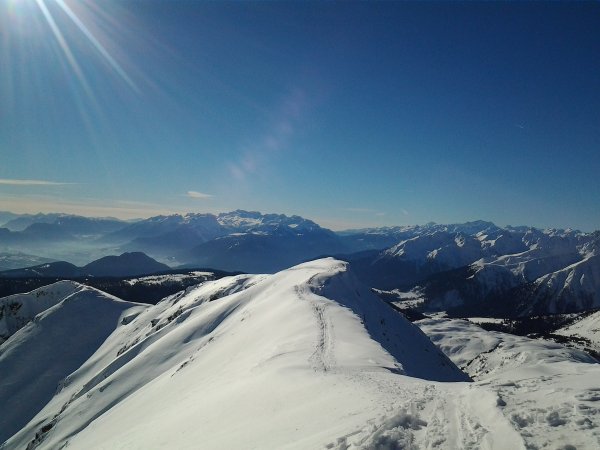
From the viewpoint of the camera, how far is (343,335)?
119ft

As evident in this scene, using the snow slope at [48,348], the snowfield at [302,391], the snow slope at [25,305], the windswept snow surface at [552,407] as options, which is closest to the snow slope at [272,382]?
the snowfield at [302,391]

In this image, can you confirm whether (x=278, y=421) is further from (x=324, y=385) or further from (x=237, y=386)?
(x=237, y=386)

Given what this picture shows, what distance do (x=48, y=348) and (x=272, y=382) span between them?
360 feet

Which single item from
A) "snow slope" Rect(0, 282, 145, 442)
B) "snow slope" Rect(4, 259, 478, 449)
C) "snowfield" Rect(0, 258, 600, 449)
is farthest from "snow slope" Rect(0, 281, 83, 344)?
"snow slope" Rect(4, 259, 478, 449)

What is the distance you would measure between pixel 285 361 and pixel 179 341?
3364 cm

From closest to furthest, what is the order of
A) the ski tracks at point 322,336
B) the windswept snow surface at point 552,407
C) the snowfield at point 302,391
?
the windswept snow surface at point 552,407 → the snowfield at point 302,391 → the ski tracks at point 322,336

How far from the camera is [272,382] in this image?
74.0ft

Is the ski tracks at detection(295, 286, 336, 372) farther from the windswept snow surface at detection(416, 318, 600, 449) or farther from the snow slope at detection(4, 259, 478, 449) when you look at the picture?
the windswept snow surface at detection(416, 318, 600, 449)

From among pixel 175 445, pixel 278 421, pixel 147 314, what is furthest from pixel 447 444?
pixel 147 314

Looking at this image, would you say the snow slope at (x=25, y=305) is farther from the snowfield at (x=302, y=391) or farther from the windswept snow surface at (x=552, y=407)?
the windswept snow surface at (x=552, y=407)

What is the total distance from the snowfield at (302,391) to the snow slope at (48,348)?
87 cm

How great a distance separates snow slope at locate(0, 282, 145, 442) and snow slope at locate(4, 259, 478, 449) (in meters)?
12.1

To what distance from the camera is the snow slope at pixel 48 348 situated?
81.3m

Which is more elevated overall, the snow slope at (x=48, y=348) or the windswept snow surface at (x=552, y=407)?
the windswept snow surface at (x=552, y=407)
